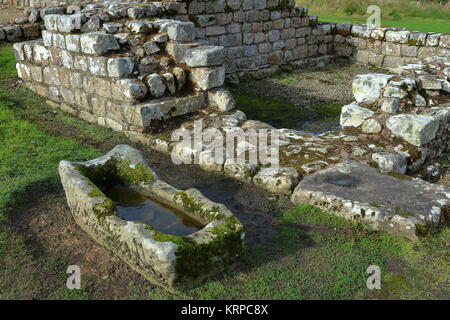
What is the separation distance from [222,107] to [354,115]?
1867 mm

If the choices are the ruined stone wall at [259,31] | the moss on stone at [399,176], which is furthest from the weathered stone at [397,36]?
the moss on stone at [399,176]

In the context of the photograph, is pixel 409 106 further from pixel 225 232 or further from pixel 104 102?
pixel 104 102

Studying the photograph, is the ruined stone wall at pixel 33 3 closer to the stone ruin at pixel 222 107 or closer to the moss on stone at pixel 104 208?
the stone ruin at pixel 222 107

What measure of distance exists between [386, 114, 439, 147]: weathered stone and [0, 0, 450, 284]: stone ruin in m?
0.01

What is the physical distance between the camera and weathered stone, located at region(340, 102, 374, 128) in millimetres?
6238

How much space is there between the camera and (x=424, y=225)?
4012mm

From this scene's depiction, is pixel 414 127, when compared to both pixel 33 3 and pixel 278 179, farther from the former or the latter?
pixel 33 3

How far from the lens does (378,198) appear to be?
4359mm

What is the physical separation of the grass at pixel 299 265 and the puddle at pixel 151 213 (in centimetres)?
56

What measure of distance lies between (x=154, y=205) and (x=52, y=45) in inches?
181

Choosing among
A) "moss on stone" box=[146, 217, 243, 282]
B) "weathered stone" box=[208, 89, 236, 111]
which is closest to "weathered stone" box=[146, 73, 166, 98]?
"weathered stone" box=[208, 89, 236, 111]

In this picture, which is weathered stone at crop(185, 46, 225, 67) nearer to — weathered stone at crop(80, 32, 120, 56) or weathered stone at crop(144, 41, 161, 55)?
weathered stone at crop(144, 41, 161, 55)

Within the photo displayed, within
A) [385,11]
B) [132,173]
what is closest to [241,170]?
[132,173]
